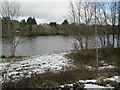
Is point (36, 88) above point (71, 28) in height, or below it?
below

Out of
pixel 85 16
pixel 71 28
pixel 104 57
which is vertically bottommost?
pixel 104 57

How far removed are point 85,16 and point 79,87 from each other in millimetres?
21222

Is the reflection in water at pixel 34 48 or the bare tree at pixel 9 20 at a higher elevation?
the bare tree at pixel 9 20

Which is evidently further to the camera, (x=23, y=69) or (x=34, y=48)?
(x=34, y=48)

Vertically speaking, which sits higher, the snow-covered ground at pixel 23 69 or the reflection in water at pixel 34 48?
the snow-covered ground at pixel 23 69

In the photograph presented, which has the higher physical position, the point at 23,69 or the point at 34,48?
the point at 23,69

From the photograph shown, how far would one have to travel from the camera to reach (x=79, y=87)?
6801mm

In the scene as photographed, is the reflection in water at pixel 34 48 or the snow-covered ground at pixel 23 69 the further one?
the reflection in water at pixel 34 48

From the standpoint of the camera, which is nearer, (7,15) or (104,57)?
(104,57)

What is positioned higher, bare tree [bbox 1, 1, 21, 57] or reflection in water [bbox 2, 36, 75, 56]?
bare tree [bbox 1, 1, 21, 57]

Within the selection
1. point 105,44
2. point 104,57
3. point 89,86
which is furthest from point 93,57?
point 89,86

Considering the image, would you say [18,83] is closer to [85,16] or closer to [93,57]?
[93,57]

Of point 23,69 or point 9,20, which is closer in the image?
point 23,69

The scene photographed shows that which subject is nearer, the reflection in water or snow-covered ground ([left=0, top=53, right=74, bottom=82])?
snow-covered ground ([left=0, top=53, right=74, bottom=82])
